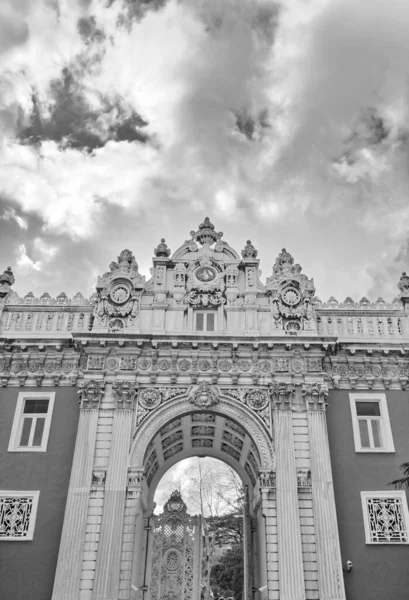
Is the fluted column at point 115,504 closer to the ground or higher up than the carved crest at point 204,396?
closer to the ground

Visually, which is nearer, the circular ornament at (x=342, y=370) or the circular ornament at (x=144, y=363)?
the circular ornament at (x=144, y=363)

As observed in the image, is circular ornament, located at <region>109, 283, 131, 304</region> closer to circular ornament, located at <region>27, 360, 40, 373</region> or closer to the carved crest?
circular ornament, located at <region>27, 360, 40, 373</region>

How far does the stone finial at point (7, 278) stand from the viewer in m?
23.3

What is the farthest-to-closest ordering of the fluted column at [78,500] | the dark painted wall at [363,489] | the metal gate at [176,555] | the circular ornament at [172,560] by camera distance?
the circular ornament at [172,560], the metal gate at [176,555], the dark painted wall at [363,489], the fluted column at [78,500]

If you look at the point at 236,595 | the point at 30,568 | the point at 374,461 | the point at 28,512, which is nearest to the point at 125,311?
the point at 28,512

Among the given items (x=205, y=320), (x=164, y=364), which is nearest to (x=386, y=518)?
(x=164, y=364)

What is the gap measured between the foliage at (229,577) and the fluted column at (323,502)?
698 inches

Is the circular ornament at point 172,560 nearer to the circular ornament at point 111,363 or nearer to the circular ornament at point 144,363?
the circular ornament at point 144,363

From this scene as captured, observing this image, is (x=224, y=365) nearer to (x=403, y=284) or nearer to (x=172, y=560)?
(x=403, y=284)

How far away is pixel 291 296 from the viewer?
22516 mm

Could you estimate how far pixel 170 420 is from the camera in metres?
20.4

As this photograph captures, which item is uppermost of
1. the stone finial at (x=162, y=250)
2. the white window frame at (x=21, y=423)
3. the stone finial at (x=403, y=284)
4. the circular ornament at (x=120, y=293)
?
the stone finial at (x=162, y=250)

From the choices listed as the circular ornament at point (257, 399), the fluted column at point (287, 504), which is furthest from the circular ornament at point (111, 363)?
the fluted column at point (287, 504)

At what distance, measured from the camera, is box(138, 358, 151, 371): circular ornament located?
21.1 m
